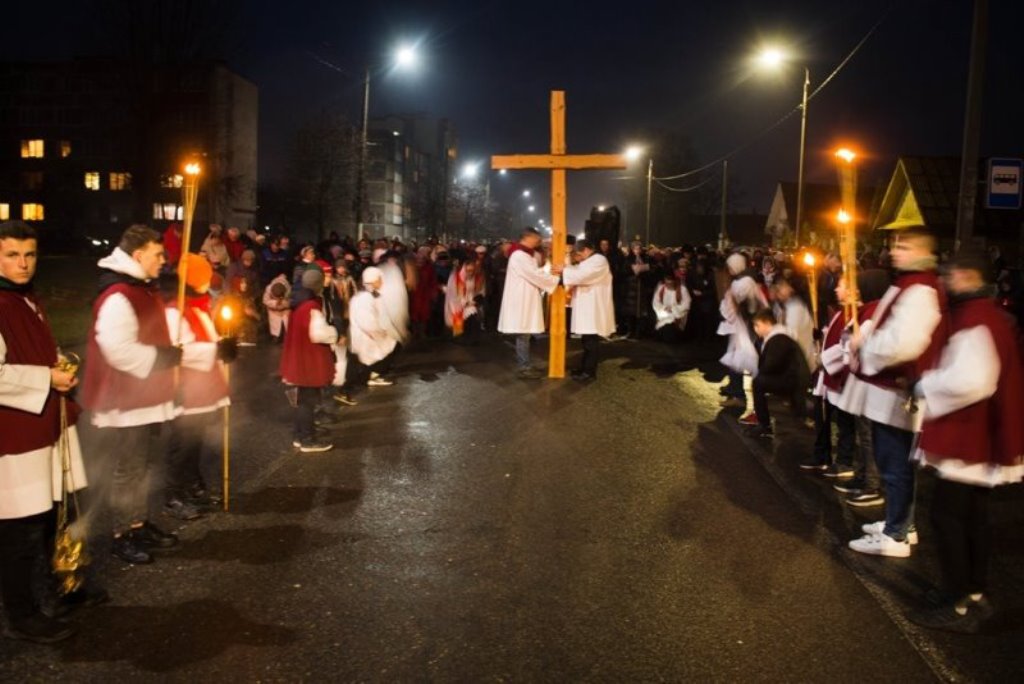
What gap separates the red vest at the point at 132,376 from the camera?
516cm

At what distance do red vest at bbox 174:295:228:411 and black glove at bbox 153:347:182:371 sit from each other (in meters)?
0.72

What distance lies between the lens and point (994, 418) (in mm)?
4578

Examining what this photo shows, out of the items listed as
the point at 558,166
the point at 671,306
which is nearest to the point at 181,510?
the point at 558,166

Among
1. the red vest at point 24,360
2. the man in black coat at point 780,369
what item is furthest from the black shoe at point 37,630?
the man in black coat at point 780,369

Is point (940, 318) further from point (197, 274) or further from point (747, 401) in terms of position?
point (747, 401)

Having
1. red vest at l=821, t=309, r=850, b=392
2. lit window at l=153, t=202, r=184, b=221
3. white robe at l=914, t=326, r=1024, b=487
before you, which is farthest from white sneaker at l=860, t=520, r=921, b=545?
lit window at l=153, t=202, r=184, b=221

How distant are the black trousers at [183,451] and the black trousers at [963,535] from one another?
4577 mm

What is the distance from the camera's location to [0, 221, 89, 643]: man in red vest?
4.19 meters

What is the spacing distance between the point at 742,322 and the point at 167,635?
7.24m

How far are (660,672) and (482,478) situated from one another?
340 cm

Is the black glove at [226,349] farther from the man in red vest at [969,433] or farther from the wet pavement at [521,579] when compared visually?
the man in red vest at [969,433]

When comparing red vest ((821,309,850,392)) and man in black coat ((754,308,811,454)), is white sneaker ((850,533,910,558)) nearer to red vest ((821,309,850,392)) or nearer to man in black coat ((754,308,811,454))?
red vest ((821,309,850,392))

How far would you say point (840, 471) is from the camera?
757cm

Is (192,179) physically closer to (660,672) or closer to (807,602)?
(660,672)
